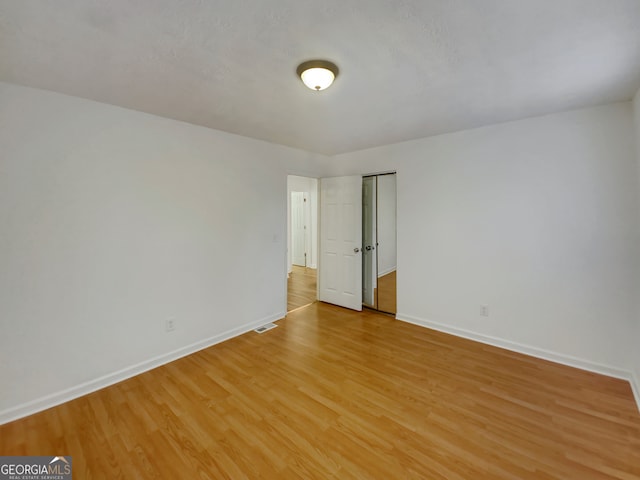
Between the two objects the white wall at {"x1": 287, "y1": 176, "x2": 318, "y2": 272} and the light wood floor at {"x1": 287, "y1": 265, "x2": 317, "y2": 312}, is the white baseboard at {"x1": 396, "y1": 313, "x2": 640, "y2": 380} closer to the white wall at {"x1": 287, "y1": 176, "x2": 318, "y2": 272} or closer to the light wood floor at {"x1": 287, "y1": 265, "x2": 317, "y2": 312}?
the light wood floor at {"x1": 287, "y1": 265, "x2": 317, "y2": 312}

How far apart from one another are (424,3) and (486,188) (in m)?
2.29

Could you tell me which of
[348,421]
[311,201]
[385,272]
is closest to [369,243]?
[385,272]

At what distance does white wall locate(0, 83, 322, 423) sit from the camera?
1.95 m

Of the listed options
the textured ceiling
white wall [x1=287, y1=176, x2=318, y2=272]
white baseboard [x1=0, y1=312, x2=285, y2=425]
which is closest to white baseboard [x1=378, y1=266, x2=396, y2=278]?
white wall [x1=287, y1=176, x2=318, y2=272]

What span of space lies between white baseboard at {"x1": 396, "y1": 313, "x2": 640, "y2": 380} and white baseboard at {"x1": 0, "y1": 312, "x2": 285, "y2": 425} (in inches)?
97.7

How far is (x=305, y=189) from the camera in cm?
709

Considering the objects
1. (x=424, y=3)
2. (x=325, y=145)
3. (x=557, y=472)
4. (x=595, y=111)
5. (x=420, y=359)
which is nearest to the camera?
(x=424, y=3)

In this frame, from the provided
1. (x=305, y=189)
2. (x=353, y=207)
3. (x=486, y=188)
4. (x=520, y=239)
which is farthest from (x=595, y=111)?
(x=305, y=189)

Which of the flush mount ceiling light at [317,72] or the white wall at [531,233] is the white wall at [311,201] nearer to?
the white wall at [531,233]

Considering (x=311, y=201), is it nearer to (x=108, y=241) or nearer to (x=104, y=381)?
(x=108, y=241)

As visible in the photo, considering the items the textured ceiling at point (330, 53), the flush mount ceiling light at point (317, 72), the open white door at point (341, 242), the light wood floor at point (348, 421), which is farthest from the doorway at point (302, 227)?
the flush mount ceiling light at point (317, 72)

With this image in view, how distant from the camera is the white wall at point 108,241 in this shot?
6.39 ft

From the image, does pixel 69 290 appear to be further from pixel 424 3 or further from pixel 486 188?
pixel 486 188

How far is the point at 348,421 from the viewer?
190 cm
